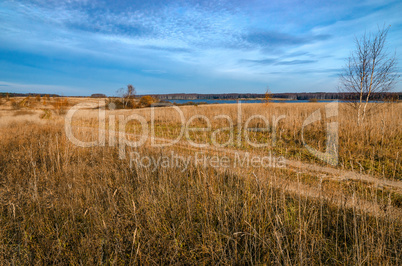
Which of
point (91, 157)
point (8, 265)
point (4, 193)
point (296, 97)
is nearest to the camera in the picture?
point (8, 265)

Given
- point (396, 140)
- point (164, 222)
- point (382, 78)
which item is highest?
point (382, 78)

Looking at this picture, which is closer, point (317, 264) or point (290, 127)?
point (317, 264)

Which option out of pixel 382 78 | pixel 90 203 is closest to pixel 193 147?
pixel 90 203

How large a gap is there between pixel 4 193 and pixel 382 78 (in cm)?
1336

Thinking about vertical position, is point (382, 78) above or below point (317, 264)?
above

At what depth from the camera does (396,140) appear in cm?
787

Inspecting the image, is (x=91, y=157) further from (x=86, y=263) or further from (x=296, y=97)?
(x=296, y=97)

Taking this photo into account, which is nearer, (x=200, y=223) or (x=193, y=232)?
(x=193, y=232)

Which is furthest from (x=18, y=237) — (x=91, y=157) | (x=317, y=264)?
(x=317, y=264)

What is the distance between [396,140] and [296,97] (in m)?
113

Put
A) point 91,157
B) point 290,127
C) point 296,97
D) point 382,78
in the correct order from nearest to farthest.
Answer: point 91,157 < point 382,78 < point 290,127 < point 296,97

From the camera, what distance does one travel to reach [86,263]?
8.11ft

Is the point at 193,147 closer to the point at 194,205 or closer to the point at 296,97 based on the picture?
the point at 194,205

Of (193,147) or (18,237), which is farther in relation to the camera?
(193,147)
